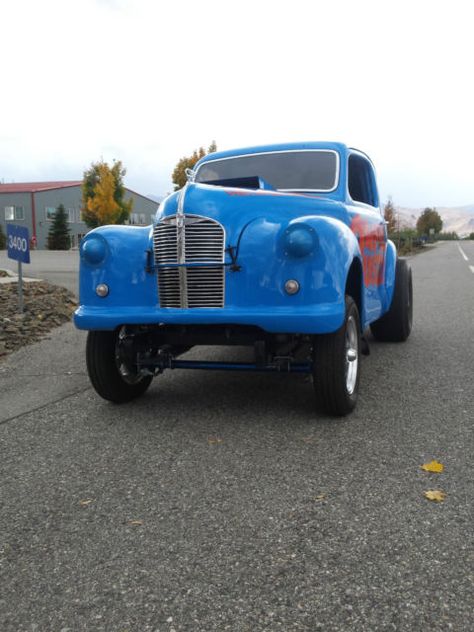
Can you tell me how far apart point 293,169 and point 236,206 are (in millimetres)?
1390

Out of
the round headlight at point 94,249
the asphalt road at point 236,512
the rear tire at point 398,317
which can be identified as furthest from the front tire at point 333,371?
the rear tire at point 398,317

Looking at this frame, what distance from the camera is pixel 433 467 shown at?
10.1 ft

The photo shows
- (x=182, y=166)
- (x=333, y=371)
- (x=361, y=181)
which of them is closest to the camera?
(x=333, y=371)

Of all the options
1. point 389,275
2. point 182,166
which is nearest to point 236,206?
point 389,275

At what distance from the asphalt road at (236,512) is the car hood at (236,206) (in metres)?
1.29

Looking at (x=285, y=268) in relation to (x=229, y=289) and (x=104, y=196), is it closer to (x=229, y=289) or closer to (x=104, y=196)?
(x=229, y=289)

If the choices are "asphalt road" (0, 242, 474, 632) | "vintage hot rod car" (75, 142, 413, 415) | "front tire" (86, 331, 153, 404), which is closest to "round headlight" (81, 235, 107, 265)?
"vintage hot rod car" (75, 142, 413, 415)

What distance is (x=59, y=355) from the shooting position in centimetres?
639

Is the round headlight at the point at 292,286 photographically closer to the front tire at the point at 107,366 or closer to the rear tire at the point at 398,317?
the front tire at the point at 107,366

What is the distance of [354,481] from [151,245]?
6.48 feet

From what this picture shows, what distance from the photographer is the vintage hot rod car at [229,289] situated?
3.53m

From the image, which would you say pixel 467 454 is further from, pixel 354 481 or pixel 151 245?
pixel 151 245

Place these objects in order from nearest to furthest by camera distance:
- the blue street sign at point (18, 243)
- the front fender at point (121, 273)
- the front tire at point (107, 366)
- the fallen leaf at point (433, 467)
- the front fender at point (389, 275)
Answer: the fallen leaf at point (433, 467)
the front fender at point (121, 273)
the front tire at point (107, 366)
the front fender at point (389, 275)
the blue street sign at point (18, 243)

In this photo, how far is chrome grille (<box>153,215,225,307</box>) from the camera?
3695 millimetres
